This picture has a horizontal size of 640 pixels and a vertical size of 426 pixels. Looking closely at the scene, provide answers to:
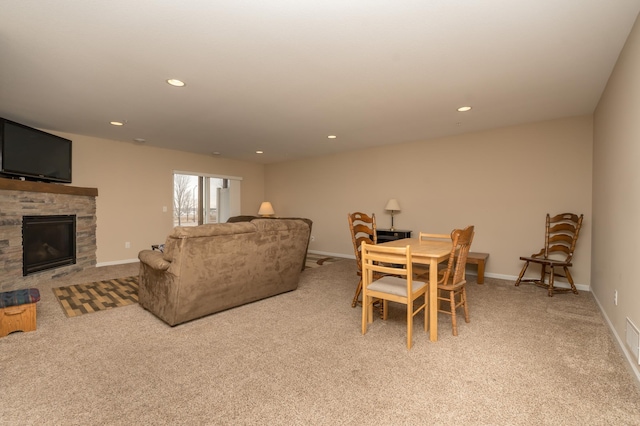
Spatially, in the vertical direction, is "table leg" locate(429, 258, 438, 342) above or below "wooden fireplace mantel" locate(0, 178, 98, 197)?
below

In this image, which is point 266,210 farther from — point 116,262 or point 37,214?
point 37,214

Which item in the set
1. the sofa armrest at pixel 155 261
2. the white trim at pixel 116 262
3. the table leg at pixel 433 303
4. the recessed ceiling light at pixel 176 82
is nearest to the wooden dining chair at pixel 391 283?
the table leg at pixel 433 303

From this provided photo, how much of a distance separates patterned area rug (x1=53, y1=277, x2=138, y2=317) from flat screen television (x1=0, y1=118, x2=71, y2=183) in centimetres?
164

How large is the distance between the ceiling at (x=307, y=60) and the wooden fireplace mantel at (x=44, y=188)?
34.9 inches

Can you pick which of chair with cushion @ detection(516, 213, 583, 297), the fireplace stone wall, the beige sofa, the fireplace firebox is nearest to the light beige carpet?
the beige sofa

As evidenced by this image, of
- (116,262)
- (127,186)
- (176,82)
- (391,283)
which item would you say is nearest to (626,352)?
(391,283)

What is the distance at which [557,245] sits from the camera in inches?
160

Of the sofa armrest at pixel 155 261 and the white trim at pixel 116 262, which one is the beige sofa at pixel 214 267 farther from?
the white trim at pixel 116 262

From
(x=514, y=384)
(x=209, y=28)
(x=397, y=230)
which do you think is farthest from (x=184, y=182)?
(x=514, y=384)

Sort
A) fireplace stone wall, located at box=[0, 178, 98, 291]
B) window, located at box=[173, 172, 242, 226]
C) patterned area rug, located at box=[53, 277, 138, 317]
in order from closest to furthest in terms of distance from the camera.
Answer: patterned area rug, located at box=[53, 277, 138, 317]
fireplace stone wall, located at box=[0, 178, 98, 291]
window, located at box=[173, 172, 242, 226]

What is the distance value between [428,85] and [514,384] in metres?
2.57

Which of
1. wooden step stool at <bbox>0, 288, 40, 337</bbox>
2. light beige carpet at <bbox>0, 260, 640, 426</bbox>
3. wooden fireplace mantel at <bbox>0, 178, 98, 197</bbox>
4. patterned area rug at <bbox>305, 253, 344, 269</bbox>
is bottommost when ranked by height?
light beige carpet at <bbox>0, 260, 640, 426</bbox>

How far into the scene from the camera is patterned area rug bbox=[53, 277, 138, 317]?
3232 millimetres

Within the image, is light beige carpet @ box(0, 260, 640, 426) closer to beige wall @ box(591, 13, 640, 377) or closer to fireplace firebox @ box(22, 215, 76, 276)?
beige wall @ box(591, 13, 640, 377)
